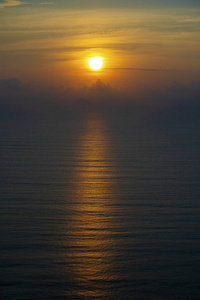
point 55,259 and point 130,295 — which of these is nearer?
point 130,295

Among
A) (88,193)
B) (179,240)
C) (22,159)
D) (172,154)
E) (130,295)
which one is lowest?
(130,295)

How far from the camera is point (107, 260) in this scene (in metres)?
17.4

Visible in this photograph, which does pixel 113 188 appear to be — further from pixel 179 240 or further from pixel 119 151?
pixel 119 151

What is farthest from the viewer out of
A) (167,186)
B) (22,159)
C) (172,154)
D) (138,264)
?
(172,154)

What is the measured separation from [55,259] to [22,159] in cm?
2953

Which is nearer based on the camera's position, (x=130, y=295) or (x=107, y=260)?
(x=130, y=295)

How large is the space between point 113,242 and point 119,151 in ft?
117

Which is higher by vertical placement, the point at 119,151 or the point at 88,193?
the point at 119,151

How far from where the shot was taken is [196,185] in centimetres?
3216

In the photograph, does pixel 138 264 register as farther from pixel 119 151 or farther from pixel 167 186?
pixel 119 151

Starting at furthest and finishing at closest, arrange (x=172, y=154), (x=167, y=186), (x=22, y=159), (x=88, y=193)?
(x=172, y=154), (x=22, y=159), (x=167, y=186), (x=88, y=193)

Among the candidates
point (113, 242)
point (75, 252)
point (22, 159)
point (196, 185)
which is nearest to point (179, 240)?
point (113, 242)

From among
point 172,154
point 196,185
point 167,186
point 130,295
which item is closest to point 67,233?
point 130,295

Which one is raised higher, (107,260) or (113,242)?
(113,242)
